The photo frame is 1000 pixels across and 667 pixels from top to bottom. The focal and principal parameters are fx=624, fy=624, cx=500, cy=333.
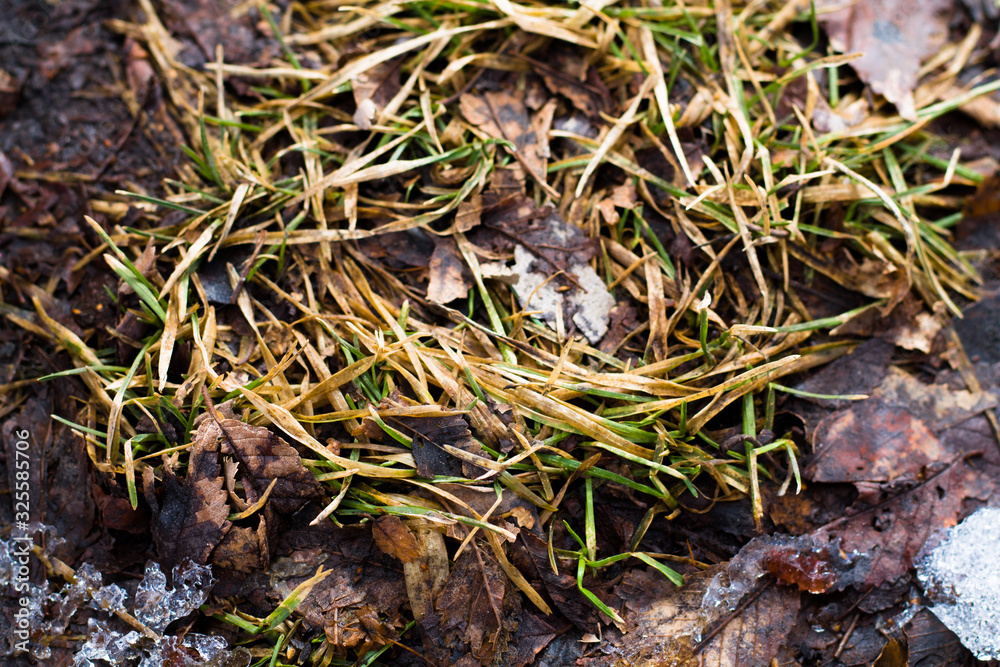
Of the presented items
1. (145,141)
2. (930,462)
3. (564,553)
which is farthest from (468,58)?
(930,462)

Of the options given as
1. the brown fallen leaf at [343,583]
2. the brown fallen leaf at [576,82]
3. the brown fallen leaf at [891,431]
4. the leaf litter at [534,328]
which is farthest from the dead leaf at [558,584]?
the brown fallen leaf at [576,82]

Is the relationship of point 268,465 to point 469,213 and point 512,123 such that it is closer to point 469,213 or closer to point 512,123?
point 469,213

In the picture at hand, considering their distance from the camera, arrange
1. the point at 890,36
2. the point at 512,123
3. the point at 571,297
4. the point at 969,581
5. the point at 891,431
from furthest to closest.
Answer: the point at 890,36 < the point at 512,123 < the point at 571,297 < the point at 891,431 < the point at 969,581

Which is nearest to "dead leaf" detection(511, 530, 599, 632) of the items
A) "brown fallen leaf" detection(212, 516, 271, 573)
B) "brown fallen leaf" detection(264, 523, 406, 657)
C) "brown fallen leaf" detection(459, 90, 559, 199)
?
"brown fallen leaf" detection(264, 523, 406, 657)

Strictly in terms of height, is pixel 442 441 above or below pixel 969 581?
above

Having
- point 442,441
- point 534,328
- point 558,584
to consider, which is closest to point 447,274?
point 534,328

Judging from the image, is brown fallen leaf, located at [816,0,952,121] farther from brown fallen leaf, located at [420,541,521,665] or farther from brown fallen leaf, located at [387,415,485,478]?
brown fallen leaf, located at [420,541,521,665]

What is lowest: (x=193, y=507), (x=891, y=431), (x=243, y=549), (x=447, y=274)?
(x=891, y=431)
